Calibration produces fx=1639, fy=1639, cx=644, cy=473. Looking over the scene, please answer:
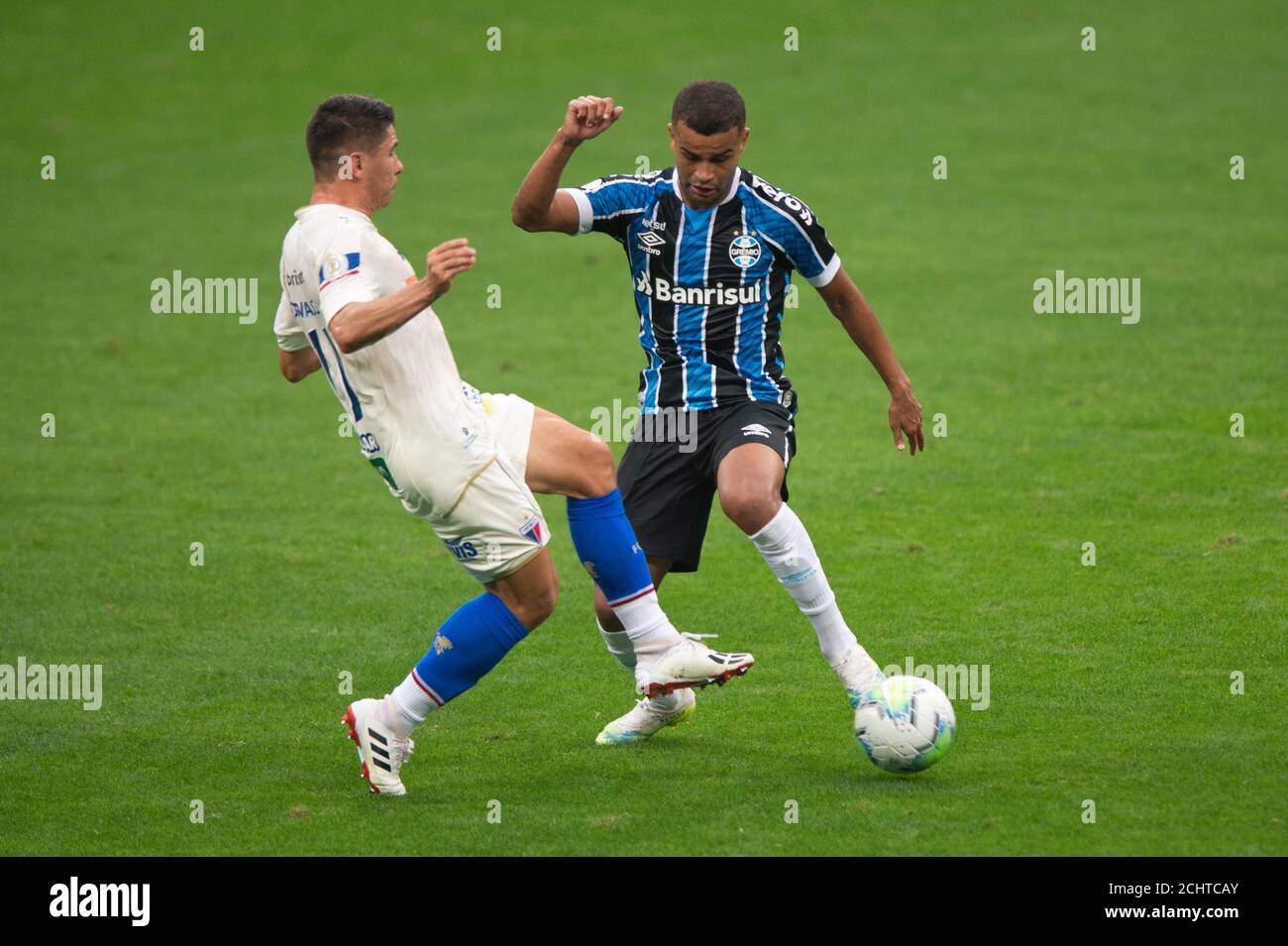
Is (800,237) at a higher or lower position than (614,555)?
higher

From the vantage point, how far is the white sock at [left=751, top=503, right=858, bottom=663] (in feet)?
19.6

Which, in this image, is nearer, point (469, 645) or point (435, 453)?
point (435, 453)

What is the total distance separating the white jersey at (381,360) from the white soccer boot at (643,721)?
1.45 metres

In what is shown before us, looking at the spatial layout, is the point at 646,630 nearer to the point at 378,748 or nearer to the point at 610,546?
the point at 610,546

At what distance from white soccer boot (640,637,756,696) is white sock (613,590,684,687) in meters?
0.06

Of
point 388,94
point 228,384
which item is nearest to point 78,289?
point 228,384

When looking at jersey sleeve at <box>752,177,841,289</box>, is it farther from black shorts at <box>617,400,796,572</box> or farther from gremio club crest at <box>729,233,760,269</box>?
black shorts at <box>617,400,796,572</box>

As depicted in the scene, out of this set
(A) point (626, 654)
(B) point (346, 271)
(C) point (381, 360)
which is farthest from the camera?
(A) point (626, 654)

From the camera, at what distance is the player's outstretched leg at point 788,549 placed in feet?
19.5

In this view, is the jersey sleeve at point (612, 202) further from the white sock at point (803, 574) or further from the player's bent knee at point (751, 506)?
the white sock at point (803, 574)

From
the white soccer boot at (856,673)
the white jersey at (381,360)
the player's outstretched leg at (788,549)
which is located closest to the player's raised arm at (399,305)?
the white jersey at (381,360)

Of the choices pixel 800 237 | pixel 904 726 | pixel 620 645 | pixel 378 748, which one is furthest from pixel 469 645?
pixel 800 237

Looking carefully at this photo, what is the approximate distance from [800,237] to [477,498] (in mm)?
1721

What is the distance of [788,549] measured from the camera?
5.96 metres
